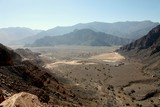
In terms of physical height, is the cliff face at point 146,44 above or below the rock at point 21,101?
below

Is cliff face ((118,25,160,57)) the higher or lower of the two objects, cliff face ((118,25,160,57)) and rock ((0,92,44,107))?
the lower

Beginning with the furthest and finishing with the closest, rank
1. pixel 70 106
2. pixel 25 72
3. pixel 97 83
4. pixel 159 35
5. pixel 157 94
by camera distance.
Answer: pixel 159 35, pixel 97 83, pixel 157 94, pixel 25 72, pixel 70 106

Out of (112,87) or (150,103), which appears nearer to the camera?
(150,103)

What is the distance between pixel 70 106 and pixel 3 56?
47.5ft

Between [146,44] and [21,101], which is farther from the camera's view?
[146,44]

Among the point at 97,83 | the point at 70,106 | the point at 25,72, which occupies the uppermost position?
the point at 25,72

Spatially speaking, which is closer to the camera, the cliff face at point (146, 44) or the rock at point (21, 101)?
the rock at point (21, 101)

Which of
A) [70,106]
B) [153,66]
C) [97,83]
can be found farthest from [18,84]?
[153,66]

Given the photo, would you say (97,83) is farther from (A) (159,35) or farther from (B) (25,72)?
(A) (159,35)

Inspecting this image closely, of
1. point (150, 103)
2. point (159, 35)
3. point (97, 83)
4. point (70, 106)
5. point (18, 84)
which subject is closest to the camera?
point (18, 84)

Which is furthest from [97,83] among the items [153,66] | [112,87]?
[153,66]

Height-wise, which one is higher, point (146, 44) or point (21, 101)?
point (21, 101)

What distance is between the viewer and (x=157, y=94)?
2365 inches

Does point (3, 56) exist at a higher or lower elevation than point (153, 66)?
higher
